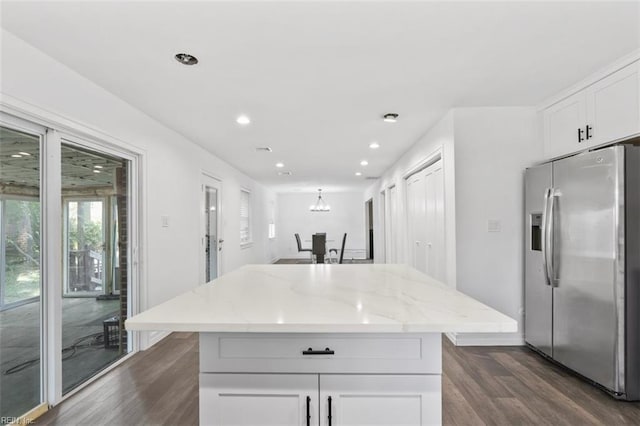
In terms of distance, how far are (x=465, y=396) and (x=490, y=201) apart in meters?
1.82

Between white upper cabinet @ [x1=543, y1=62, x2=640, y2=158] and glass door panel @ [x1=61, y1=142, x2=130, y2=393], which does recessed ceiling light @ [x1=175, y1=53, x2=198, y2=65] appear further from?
white upper cabinet @ [x1=543, y1=62, x2=640, y2=158]

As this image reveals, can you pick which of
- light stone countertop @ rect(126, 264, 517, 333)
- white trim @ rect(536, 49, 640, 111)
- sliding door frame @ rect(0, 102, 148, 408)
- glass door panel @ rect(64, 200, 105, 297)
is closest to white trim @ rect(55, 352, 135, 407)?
sliding door frame @ rect(0, 102, 148, 408)

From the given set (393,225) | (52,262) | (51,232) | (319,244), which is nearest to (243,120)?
(51,232)

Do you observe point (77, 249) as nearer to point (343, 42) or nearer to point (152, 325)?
point (152, 325)

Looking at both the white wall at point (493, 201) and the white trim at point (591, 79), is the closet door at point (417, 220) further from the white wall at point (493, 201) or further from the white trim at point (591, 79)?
the white trim at point (591, 79)

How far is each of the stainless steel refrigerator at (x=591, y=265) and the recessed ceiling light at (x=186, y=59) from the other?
9.21ft

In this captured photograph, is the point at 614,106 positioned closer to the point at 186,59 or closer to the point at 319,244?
the point at 186,59

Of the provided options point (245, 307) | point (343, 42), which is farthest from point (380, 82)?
point (245, 307)

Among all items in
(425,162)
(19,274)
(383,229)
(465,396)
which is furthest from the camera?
(383,229)

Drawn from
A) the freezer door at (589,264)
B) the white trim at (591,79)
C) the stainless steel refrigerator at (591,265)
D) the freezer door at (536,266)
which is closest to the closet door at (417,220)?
the freezer door at (536,266)

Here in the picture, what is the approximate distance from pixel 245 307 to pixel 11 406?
188 centimetres

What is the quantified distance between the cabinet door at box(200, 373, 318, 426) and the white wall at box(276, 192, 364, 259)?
10.7 metres

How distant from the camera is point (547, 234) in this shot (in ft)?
9.15

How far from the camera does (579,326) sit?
256 centimetres
